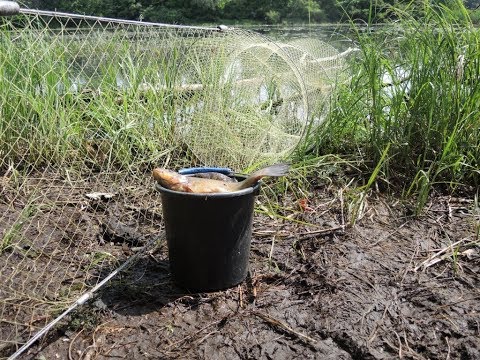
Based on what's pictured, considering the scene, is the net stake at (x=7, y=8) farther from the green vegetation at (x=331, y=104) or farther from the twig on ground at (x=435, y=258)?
the twig on ground at (x=435, y=258)

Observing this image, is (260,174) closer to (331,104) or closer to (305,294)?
(305,294)

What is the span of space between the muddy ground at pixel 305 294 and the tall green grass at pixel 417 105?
0.79ft

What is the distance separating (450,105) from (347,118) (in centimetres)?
63

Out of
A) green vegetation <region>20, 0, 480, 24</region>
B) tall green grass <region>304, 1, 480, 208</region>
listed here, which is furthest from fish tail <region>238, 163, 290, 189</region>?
green vegetation <region>20, 0, 480, 24</region>

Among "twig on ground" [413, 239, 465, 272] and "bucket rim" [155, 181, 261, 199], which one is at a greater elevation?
"bucket rim" [155, 181, 261, 199]

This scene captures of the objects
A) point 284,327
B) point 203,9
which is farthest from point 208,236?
point 203,9

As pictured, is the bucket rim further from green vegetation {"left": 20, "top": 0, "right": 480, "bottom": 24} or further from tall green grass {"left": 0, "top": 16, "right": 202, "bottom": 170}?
green vegetation {"left": 20, "top": 0, "right": 480, "bottom": 24}

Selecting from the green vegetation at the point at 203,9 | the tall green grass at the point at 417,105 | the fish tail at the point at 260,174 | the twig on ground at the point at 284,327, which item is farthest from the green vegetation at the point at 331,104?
the green vegetation at the point at 203,9

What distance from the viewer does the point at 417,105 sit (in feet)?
9.76

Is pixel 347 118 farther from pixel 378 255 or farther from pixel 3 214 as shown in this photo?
pixel 3 214

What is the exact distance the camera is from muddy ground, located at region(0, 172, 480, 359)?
1.79 m

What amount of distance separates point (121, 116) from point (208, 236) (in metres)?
1.35

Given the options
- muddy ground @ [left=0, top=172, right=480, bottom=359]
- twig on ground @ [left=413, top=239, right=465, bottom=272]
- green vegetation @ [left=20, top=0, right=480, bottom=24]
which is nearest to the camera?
muddy ground @ [left=0, top=172, right=480, bottom=359]

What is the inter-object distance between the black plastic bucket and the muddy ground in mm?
74
